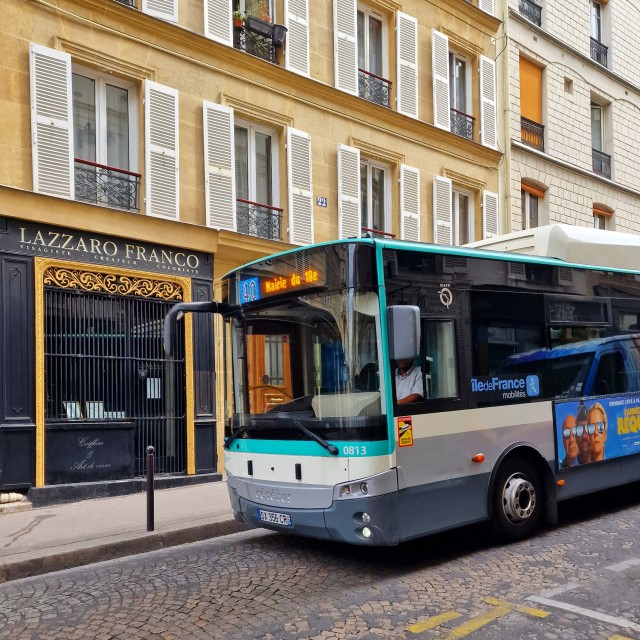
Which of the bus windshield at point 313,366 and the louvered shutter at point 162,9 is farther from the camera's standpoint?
the louvered shutter at point 162,9

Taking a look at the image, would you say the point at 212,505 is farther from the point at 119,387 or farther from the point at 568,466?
the point at 568,466

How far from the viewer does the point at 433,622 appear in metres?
4.54

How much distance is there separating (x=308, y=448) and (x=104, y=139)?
6.74 metres

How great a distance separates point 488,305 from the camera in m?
6.48

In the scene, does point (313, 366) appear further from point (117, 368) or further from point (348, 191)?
point (348, 191)

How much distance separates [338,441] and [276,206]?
7.65m

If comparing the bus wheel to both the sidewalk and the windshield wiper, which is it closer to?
the windshield wiper

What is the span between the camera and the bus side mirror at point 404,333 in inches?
211

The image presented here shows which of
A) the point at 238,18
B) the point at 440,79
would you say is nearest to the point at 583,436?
the point at 238,18

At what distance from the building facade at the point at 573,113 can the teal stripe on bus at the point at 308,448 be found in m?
12.5

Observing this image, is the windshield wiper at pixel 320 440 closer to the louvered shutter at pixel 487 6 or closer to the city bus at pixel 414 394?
the city bus at pixel 414 394

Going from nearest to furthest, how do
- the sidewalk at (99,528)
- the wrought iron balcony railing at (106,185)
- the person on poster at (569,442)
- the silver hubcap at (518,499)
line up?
the silver hubcap at (518,499), the sidewalk at (99,528), the person on poster at (569,442), the wrought iron balcony railing at (106,185)

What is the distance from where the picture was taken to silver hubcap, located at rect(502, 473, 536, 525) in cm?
647

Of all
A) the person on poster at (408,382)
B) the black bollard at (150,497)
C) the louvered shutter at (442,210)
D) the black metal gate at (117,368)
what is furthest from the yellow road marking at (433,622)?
the louvered shutter at (442,210)
